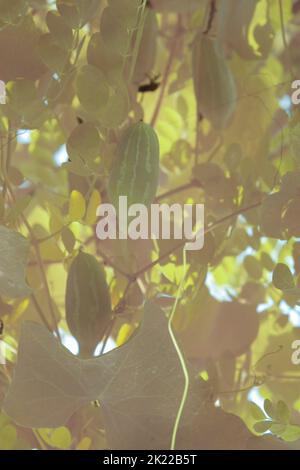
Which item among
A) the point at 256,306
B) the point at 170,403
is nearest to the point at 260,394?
the point at 256,306

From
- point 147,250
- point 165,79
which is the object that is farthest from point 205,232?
point 165,79

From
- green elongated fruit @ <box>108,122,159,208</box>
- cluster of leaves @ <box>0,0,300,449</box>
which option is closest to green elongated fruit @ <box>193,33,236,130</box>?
cluster of leaves @ <box>0,0,300,449</box>

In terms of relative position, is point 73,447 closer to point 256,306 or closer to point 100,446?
point 100,446

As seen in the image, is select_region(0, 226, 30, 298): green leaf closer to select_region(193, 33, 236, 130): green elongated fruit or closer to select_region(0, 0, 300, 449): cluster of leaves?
select_region(0, 0, 300, 449): cluster of leaves

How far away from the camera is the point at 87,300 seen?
0.33 metres

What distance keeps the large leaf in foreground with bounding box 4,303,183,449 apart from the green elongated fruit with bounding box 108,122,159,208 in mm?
47

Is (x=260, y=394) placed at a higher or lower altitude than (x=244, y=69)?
lower

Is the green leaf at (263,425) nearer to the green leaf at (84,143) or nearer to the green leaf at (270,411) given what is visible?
the green leaf at (270,411)

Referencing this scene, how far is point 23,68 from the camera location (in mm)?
339

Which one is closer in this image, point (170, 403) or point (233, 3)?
point (170, 403)

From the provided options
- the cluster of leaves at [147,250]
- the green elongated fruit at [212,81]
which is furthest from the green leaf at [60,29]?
the green elongated fruit at [212,81]

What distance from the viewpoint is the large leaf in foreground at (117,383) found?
0.29 metres

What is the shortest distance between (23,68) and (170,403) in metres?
0.15

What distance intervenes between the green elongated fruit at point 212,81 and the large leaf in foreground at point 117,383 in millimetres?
151
